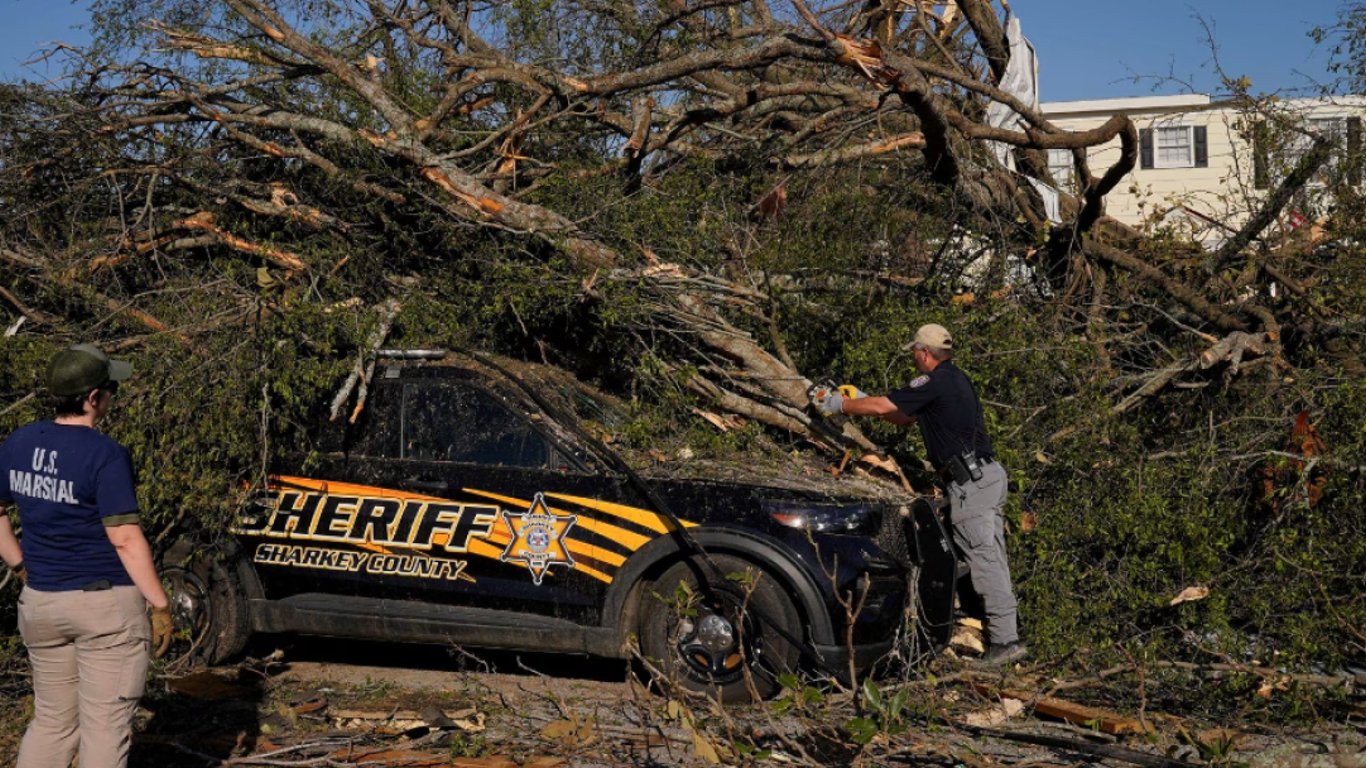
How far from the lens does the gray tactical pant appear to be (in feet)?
21.7

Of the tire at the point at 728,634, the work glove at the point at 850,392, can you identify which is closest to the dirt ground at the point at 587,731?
the tire at the point at 728,634

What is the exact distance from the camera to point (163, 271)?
813cm

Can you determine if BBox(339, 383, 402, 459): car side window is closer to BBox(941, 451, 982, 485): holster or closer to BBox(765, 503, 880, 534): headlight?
BBox(765, 503, 880, 534): headlight

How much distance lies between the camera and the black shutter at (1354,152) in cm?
884

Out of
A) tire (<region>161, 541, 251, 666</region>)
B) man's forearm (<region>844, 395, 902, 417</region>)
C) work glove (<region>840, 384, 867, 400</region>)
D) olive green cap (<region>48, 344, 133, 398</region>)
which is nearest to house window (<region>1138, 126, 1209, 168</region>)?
work glove (<region>840, 384, 867, 400</region>)

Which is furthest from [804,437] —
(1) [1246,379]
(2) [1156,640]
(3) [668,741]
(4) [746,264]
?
(1) [1246,379]

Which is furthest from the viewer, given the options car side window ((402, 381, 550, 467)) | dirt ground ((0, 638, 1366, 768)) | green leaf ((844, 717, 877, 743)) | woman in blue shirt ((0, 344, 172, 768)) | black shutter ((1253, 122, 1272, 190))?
black shutter ((1253, 122, 1272, 190))

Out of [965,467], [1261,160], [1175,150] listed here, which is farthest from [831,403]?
[1175,150]

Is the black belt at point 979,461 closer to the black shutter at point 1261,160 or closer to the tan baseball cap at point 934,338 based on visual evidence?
the tan baseball cap at point 934,338

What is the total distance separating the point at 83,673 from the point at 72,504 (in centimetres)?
53

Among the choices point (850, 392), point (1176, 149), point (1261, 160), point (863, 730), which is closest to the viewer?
point (863, 730)

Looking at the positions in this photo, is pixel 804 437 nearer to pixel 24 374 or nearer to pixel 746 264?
pixel 746 264

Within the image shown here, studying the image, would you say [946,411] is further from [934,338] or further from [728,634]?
[728,634]

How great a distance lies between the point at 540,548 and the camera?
20.8 ft
